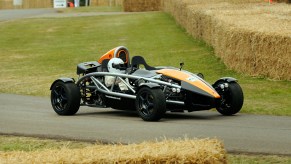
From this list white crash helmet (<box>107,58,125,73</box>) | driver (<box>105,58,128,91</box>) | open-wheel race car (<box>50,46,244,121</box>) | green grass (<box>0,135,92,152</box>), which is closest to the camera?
green grass (<box>0,135,92,152</box>)

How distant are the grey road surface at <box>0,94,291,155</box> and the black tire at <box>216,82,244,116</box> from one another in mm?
132

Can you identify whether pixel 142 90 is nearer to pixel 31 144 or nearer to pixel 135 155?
pixel 31 144

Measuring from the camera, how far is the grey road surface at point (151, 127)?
1177cm

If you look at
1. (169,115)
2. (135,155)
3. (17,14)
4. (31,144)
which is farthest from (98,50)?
(17,14)

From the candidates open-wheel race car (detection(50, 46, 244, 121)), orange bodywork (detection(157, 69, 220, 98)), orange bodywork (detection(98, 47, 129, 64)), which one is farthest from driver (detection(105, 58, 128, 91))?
orange bodywork (detection(157, 69, 220, 98))

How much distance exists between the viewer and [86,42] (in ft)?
115

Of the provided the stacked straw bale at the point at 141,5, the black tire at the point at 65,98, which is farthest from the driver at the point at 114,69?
the stacked straw bale at the point at 141,5

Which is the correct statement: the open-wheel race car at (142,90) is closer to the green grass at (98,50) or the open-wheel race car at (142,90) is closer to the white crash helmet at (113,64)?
the white crash helmet at (113,64)

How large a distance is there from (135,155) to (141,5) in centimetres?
5266

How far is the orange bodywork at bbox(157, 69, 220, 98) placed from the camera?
1412 centimetres

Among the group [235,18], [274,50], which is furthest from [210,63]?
[274,50]

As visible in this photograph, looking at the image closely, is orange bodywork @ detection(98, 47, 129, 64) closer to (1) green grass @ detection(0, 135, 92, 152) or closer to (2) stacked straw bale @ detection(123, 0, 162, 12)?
(1) green grass @ detection(0, 135, 92, 152)

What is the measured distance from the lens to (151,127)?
13.2 meters

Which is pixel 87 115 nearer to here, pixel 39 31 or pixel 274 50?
pixel 274 50
